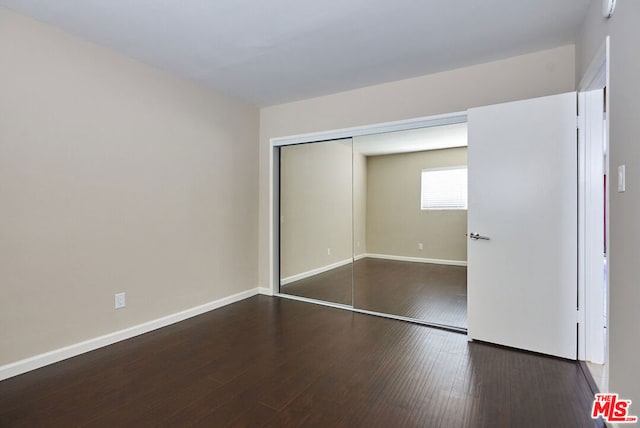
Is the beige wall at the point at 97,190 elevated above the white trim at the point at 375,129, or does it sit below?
below

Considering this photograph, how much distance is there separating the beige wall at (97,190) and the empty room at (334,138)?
0.01m

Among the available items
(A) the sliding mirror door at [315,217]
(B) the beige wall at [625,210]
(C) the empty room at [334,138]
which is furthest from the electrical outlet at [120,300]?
(B) the beige wall at [625,210]

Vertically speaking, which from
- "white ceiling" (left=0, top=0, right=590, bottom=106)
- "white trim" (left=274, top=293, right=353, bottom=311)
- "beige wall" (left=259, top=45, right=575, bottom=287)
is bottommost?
"white trim" (left=274, top=293, right=353, bottom=311)

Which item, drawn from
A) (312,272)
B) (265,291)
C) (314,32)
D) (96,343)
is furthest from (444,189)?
(96,343)

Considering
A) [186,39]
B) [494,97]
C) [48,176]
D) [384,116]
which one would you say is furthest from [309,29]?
[48,176]

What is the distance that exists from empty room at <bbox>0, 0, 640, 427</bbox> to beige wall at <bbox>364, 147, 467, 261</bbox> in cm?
68

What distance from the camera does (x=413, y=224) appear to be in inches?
185

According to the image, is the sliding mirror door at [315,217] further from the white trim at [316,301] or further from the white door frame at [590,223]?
the white door frame at [590,223]

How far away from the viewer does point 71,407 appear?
6.21 feet

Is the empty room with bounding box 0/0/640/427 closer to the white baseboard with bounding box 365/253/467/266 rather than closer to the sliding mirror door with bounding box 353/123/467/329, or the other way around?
the sliding mirror door with bounding box 353/123/467/329

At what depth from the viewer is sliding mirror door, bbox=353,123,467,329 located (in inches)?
147

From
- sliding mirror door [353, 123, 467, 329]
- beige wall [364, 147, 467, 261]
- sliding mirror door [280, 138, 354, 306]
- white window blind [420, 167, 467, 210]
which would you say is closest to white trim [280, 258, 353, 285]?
sliding mirror door [280, 138, 354, 306]

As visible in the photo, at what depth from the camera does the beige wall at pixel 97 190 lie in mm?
2258

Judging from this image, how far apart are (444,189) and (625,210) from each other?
9.15 feet
